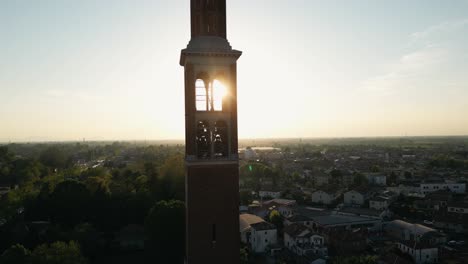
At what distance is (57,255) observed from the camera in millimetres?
27797

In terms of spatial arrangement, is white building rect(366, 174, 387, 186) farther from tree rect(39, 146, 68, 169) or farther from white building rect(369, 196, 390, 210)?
tree rect(39, 146, 68, 169)

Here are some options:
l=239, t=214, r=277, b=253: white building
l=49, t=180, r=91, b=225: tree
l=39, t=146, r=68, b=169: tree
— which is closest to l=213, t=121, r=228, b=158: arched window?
l=239, t=214, r=277, b=253: white building

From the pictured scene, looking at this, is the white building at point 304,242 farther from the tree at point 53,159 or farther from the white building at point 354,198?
the tree at point 53,159

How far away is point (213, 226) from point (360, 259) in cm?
1972

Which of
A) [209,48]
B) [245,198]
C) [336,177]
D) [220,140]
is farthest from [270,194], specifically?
[209,48]

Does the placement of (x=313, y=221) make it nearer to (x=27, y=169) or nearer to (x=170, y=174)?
(x=170, y=174)

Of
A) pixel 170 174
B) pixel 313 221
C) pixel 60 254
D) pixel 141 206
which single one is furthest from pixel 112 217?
pixel 313 221

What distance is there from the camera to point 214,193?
14250 millimetres

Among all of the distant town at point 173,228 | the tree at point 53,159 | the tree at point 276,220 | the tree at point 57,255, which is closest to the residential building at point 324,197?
the distant town at point 173,228

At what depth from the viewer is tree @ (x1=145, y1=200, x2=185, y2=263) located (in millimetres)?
34750

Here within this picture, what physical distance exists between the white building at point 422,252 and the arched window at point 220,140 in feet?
115

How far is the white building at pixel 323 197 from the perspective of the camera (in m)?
73.7

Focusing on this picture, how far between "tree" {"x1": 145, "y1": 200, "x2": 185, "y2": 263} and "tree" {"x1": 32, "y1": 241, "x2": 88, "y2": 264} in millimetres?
7439

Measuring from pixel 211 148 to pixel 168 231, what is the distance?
22.7 meters
